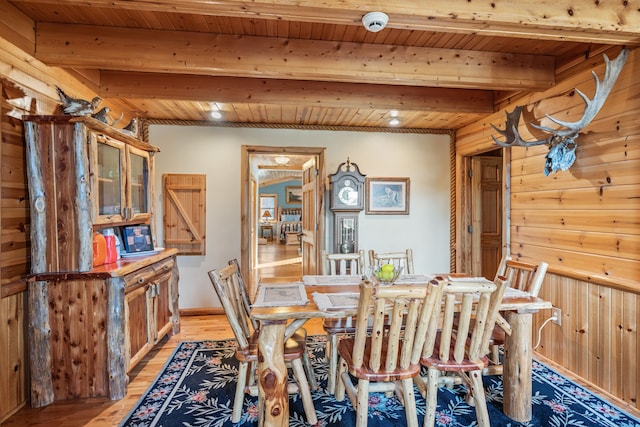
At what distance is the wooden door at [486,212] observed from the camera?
4.36 m

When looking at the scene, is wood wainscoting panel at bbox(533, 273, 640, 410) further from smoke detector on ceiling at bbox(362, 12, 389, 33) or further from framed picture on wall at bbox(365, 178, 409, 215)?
smoke detector on ceiling at bbox(362, 12, 389, 33)

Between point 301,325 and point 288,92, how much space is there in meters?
2.27

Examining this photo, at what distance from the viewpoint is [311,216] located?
4535 millimetres

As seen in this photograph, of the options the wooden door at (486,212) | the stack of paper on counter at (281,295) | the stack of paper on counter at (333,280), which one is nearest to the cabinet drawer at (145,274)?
the stack of paper on counter at (281,295)

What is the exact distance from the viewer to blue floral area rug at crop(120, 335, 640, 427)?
6.65ft

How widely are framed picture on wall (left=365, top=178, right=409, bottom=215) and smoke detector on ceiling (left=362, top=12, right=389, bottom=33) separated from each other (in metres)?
2.62

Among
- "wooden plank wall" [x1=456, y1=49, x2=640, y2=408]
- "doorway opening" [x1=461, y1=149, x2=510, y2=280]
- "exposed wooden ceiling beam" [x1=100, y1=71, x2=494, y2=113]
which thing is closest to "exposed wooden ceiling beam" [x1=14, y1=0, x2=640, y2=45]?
"wooden plank wall" [x1=456, y1=49, x2=640, y2=408]

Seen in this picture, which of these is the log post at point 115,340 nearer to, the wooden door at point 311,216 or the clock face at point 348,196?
the wooden door at point 311,216

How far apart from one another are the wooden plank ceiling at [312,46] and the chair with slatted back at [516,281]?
1.51 m

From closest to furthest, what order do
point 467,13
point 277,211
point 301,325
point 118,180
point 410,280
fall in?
point 467,13 → point 301,325 → point 410,280 → point 118,180 → point 277,211

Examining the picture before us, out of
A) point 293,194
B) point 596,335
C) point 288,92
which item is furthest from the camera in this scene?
point 293,194

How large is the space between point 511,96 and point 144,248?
393 centimetres

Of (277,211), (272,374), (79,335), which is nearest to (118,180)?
(79,335)

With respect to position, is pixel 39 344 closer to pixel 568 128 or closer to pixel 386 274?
pixel 386 274
